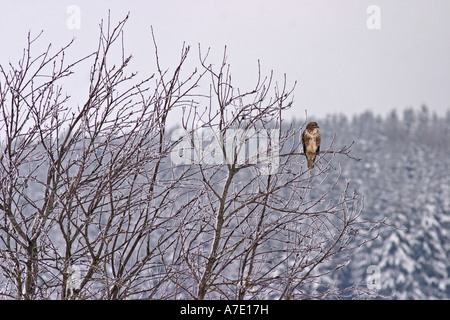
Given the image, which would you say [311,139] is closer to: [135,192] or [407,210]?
[135,192]

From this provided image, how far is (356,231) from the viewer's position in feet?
14.4

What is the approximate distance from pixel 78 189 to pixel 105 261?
0.50 m

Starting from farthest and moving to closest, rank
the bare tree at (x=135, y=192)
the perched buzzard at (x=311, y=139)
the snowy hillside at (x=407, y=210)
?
the snowy hillside at (x=407, y=210) → the perched buzzard at (x=311, y=139) → the bare tree at (x=135, y=192)

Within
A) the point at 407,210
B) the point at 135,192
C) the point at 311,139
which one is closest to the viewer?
the point at 135,192

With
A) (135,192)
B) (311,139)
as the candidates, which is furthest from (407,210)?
(135,192)

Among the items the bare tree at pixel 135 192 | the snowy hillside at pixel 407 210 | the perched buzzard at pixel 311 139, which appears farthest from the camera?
the snowy hillside at pixel 407 210

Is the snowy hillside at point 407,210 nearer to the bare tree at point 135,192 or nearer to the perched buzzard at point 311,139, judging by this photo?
the perched buzzard at point 311,139

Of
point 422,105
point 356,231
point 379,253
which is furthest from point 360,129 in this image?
point 356,231

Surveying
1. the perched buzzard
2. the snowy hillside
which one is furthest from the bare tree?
the snowy hillside

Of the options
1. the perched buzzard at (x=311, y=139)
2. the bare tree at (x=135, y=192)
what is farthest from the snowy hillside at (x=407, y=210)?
the bare tree at (x=135, y=192)

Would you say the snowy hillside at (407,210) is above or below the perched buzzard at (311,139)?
above

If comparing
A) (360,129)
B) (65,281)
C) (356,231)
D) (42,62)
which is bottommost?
(65,281)

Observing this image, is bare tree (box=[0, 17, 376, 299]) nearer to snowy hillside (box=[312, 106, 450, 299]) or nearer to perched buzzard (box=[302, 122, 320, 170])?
perched buzzard (box=[302, 122, 320, 170])
